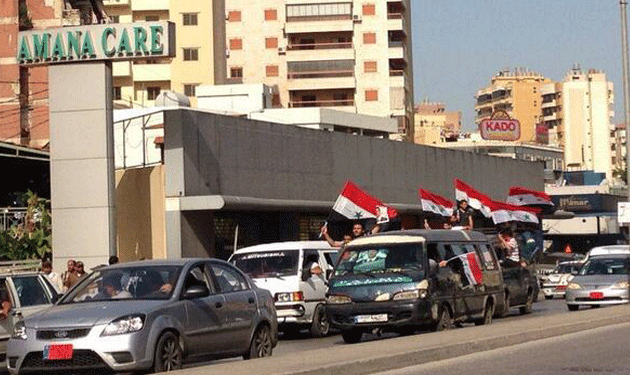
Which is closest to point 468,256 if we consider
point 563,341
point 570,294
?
point 563,341

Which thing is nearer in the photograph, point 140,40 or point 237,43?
point 140,40

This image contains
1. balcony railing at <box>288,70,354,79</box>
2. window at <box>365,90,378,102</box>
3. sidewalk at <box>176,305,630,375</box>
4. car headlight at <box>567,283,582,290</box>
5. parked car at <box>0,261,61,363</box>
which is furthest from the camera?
window at <box>365,90,378,102</box>

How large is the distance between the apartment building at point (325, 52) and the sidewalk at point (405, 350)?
252ft

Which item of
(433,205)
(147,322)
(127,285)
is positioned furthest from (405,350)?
(433,205)

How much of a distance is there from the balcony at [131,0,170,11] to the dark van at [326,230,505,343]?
67.6 metres

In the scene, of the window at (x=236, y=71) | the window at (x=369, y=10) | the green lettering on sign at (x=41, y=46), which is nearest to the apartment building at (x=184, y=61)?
the window at (x=236, y=71)

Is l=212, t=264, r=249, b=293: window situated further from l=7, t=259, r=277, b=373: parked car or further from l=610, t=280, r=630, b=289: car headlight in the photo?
l=610, t=280, r=630, b=289: car headlight

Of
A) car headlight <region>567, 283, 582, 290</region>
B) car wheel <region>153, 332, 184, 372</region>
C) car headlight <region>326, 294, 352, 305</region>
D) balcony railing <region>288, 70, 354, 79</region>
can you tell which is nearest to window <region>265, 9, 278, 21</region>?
balcony railing <region>288, 70, 354, 79</region>

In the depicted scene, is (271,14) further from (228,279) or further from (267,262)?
(228,279)

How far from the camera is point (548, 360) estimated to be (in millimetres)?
19344

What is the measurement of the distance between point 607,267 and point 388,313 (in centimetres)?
1354

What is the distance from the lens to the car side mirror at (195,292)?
1753 cm

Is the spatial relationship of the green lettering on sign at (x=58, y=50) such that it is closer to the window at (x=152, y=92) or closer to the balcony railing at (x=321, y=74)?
the window at (x=152, y=92)

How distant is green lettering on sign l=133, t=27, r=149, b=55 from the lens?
3516 cm
